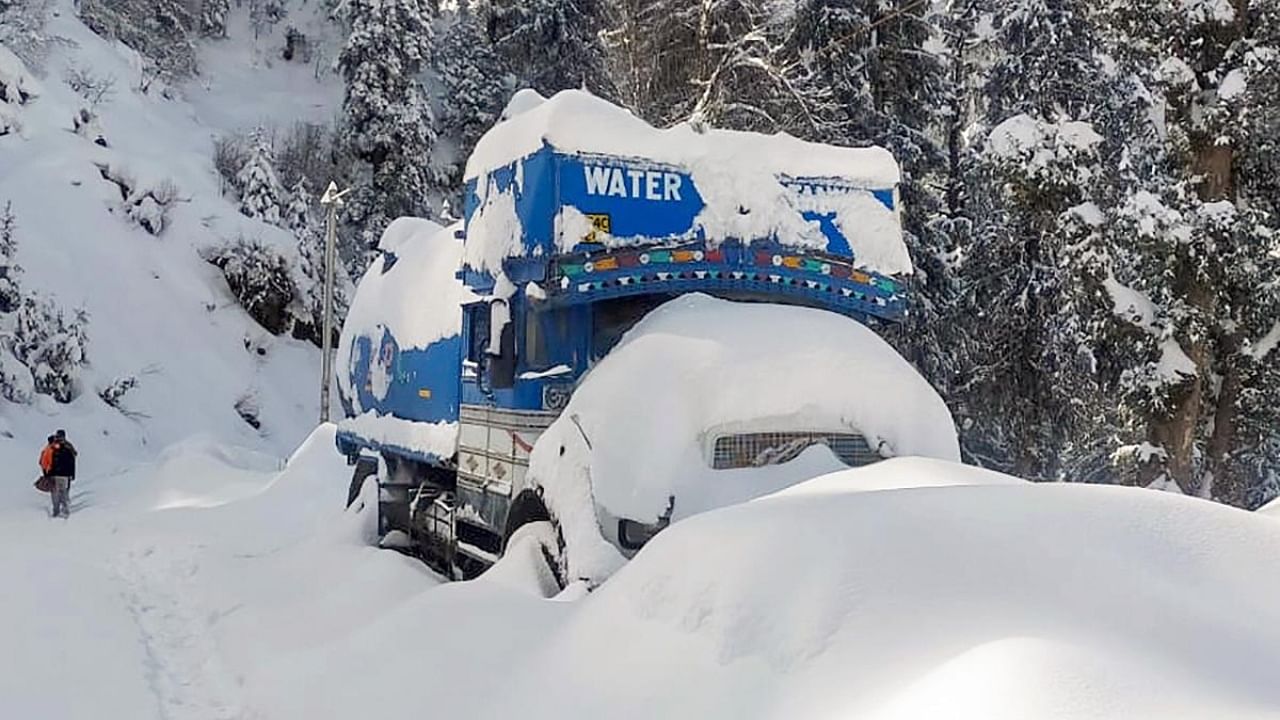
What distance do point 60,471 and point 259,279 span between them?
15.4 metres

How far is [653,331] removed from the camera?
7820 mm

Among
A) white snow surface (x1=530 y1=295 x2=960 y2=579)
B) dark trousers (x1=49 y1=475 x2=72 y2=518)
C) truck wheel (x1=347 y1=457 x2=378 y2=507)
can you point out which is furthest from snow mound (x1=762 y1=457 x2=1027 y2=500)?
dark trousers (x1=49 y1=475 x2=72 y2=518)

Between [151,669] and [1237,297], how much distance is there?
12.0 meters

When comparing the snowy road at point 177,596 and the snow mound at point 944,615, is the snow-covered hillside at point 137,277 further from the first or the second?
the snow mound at point 944,615

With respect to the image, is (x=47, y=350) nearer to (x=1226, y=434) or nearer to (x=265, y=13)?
(x=1226, y=434)

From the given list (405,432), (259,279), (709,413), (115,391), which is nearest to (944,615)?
(709,413)

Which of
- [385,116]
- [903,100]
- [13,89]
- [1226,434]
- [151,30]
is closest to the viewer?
[1226,434]

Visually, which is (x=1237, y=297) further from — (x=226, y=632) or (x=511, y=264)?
(x=226, y=632)

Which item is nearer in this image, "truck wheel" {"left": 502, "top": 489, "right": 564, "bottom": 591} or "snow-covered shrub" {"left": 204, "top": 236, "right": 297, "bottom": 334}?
"truck wheel" {"left": 502, "top": 489, "right": 564, "bottom": 591}

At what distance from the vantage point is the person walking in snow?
1778 centimetres

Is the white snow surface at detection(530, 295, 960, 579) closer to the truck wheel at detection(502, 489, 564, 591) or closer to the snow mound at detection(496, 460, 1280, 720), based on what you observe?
the truck wheel at detection(502, 489, 564, 591)

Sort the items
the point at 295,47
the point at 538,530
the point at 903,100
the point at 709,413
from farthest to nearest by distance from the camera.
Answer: the point at 295,47 → the point at 903,100 → the point at 538,530 → the point at 709,413

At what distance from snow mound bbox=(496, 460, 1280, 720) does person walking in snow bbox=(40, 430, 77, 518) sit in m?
14.7

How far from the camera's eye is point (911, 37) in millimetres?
24031
